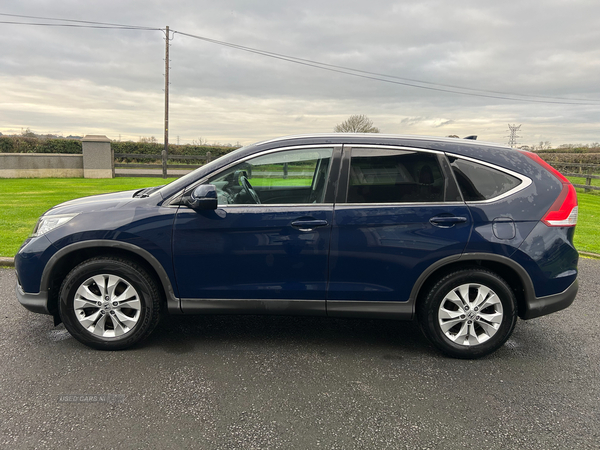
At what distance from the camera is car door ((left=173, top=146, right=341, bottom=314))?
10.7 ft

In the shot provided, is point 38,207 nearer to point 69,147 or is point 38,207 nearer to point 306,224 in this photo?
point 306,224

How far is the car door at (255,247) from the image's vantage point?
10.7 feet

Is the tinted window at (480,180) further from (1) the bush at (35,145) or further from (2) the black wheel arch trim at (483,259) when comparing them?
(1) the bush at (35,145)

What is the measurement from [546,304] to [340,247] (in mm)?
1733

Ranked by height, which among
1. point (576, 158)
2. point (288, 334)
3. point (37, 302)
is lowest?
point (288, 334)

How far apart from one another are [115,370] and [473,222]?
2956mm

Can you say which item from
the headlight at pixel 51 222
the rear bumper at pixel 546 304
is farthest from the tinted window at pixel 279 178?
the rear bumper at pixel 546 304

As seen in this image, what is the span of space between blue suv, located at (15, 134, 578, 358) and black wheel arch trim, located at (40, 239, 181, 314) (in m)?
0.01

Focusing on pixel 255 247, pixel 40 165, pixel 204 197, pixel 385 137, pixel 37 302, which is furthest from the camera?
pixel 40 165

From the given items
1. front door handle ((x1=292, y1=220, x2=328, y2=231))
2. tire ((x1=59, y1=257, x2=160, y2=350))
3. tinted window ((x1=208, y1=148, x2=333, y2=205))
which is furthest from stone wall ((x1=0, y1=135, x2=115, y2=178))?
front door handle ((x1=292, y1=220, x2=328, y2=231))

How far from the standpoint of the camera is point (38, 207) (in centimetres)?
1019

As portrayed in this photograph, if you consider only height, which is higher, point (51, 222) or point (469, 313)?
point (51, 222)

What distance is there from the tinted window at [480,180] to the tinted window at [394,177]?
166mm

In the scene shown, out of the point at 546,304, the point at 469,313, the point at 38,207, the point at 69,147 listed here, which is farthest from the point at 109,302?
the point at 69,147
